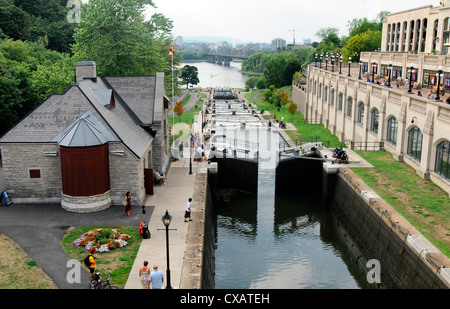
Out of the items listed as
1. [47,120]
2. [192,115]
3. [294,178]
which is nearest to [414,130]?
[294,178]

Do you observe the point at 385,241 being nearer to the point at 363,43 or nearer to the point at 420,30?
the point at 420,30

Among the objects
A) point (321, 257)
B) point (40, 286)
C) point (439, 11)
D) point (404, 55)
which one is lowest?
point (321, 257)

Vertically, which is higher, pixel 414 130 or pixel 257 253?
pixel 414 130

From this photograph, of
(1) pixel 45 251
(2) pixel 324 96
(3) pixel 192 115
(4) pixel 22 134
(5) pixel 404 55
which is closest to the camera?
(1) pixel 45 251

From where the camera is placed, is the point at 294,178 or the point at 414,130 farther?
the point at 294,178

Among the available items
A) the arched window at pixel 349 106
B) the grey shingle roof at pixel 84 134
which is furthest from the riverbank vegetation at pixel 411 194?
the grey shingle roof at pixel 84 134

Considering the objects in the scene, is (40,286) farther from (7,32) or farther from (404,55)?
(7,32)

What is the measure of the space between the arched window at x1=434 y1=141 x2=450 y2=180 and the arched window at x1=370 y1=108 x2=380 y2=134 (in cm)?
1270

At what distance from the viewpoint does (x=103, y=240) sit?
21.7 metres

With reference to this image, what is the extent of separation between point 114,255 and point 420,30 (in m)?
70.4

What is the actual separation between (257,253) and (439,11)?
2097 inches

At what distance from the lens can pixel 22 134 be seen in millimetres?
27062

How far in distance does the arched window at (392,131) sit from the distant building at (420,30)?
24888mm

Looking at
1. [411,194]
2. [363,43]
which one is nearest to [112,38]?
[411,194]
